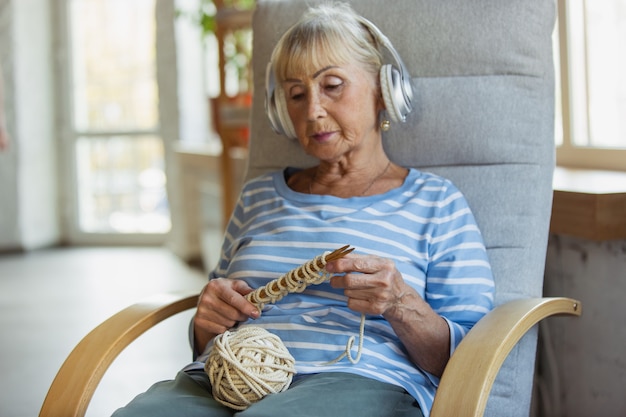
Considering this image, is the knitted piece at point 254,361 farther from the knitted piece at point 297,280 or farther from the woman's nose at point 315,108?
the woman's nose at point 315,108

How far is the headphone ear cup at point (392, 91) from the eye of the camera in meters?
1.53

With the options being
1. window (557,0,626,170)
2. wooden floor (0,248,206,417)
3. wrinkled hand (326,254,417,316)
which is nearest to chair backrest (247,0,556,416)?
wrinkled hand (326,254,417,316)

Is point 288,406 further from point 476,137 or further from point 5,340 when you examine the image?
point 5,340

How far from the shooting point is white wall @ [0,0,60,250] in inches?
221

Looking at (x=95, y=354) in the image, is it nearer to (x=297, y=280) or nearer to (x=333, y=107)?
(x=297, y=280)

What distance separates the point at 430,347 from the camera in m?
1.37

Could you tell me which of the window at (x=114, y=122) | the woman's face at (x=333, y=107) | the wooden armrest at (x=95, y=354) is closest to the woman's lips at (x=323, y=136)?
the woman's face at (x=333, y=107)

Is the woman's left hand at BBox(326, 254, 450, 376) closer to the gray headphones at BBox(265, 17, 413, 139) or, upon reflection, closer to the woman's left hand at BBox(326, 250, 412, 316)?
the woman's left hand at BBox(326, 250, 412, 316)

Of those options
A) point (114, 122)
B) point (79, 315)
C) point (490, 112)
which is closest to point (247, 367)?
point (490, 112)

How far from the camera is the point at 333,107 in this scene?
1530 mm

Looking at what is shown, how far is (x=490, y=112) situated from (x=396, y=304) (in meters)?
0.54

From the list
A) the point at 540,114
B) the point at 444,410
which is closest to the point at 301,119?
the point at 540,114

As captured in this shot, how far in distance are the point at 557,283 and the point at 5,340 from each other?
2.42m

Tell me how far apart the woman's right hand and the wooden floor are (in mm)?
1209
